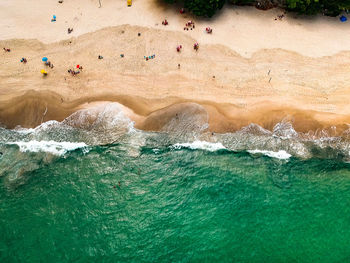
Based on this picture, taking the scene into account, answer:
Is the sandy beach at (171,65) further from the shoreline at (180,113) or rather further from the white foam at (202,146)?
the white foam at (202,146)

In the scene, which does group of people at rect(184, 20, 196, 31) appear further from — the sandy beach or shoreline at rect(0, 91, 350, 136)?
shoreline at rect(0, 91, 350, 136)

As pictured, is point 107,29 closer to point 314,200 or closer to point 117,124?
point 117,124

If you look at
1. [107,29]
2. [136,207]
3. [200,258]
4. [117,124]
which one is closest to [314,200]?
[200,258]

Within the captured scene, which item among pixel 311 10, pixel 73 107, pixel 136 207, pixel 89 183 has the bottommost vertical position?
pixel 136 207

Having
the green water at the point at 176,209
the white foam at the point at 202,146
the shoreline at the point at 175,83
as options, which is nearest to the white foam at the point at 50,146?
the green water at the point at 176,209

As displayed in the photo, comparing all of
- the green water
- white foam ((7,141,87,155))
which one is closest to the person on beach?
the green water

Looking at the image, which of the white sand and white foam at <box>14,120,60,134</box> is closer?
white foam at <box>14,120,60,134</box>
